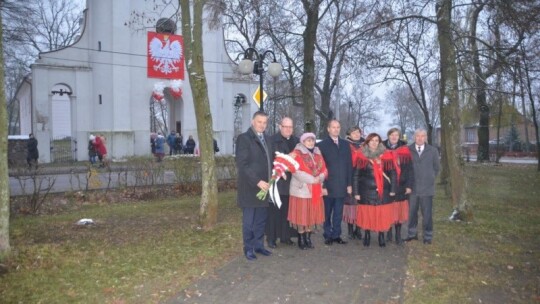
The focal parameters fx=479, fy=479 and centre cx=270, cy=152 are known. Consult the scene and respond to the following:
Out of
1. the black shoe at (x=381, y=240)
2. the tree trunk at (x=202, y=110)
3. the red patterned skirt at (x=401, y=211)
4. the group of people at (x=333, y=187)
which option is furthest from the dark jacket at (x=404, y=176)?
the tree trunk at (x=202, y=110)

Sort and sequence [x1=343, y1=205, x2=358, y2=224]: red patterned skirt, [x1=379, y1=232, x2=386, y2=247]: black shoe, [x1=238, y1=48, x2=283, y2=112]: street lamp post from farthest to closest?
1. [x1=238, y1=48, x2=283, y2=112]: street lamp post
2. [x1=343, y1=205, x2=358, y2=224]: red patterned skirt
3. [x1=379, y1=232, x2=386, y2=247]: black shoe

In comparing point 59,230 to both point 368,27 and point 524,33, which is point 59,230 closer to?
point 368,27

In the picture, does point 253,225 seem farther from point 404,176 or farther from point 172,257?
point 404,176

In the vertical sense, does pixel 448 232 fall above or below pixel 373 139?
A: below

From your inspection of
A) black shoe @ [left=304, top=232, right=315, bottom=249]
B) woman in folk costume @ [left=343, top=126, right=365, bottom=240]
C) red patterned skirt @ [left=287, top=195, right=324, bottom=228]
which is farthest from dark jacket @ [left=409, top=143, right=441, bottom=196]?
black shoe @ [left=304, top=232, right=315, bottom=249]

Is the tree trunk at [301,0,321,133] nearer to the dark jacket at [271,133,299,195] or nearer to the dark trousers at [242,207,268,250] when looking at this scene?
the dark jacket at [271,133,299,195]

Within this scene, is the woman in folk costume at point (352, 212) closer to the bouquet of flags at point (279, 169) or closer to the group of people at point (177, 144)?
the bouquet of flags at point (279, 169)

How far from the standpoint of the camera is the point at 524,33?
9836 millimetres

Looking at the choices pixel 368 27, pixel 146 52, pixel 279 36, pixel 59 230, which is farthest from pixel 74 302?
pixel 146 52

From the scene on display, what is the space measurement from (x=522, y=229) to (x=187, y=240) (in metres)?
6.19

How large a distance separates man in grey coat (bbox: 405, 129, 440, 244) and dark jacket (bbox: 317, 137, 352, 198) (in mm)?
1123

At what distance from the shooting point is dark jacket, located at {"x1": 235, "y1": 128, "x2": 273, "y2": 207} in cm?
645

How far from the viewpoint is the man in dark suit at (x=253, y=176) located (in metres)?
6.46

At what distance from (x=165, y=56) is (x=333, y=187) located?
27.0 metres
